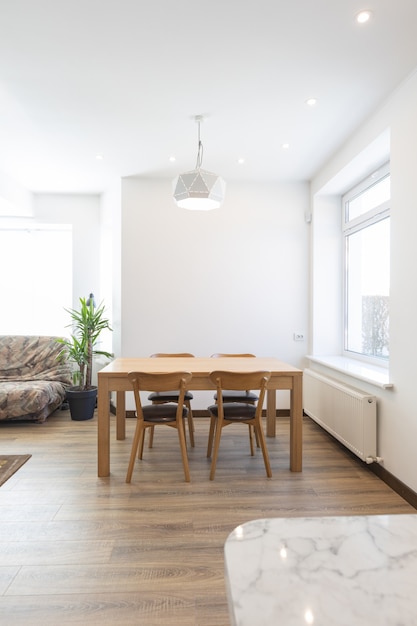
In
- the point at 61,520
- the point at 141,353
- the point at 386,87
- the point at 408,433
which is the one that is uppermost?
the point at 386,87

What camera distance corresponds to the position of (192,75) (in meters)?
2.57

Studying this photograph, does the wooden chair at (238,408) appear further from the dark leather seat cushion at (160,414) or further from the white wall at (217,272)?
the white wall at (217,272)

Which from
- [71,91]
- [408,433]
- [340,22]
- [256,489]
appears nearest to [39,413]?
[256,489]

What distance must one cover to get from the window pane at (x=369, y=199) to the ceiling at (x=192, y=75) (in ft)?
1.78

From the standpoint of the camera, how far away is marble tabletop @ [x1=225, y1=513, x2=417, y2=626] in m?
0.48

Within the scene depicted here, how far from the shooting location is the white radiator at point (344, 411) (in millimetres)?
2924

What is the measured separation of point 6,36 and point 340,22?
189cm

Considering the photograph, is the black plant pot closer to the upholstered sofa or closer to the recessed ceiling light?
the upholstered sofa

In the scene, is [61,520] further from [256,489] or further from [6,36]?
[6,36]

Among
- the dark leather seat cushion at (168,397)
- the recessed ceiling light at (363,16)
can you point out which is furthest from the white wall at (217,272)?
the recessed ceiling light at (363,16)

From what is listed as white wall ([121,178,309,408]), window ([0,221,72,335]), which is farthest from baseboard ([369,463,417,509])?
window ([0,221,72,335])

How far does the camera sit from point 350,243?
4.31m

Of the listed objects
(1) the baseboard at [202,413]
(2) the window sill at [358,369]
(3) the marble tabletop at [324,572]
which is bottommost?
(1) the baseboard at [202,413]

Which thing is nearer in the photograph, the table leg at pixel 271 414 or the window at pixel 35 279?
the table leg at pixel 271 414
